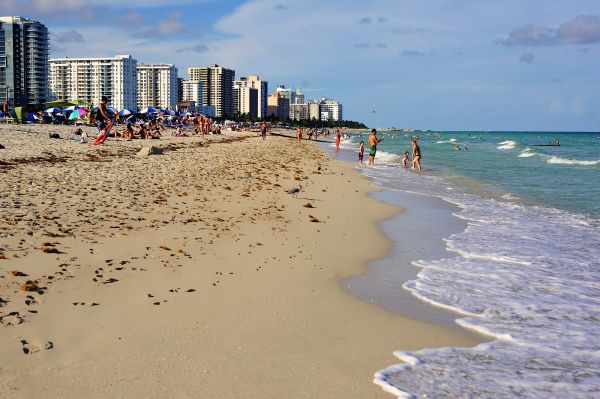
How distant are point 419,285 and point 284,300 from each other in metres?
1.69

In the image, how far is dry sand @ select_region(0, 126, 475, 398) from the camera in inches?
125

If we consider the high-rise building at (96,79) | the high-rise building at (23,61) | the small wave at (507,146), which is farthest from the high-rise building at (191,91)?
the small wave at (507,146)

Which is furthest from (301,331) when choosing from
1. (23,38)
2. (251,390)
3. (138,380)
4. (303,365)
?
(23,38)

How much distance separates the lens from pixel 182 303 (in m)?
4.51

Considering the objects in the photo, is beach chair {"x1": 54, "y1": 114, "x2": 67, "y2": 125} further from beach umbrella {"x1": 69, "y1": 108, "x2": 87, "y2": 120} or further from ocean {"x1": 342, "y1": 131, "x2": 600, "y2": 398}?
ocean {"x1": 342, "y1": 131, "x2": 600, "y2": 398}

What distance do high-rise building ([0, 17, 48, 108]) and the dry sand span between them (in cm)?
11997

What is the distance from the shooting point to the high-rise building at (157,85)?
171 m

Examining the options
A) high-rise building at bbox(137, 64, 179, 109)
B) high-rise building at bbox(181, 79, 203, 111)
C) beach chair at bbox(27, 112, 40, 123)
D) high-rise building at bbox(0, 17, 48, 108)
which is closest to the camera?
beach chair at bbox(27, 112, 40, 123)

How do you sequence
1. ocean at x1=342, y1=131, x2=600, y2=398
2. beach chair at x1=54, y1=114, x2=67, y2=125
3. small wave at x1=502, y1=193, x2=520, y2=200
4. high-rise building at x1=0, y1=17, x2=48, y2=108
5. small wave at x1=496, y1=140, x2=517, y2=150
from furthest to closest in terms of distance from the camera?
high-rise building at x1=0, y1=17, x2=48, y2=108, small wave at x1=496, y1=140, x2=517, y2=150, beach chair at x1=54, y1=114, x2=67, y2=125, small wave at x1=502, y1=193, x2=520, y2=200, ocean at x1=342, y1=131, x2=600, y2=398

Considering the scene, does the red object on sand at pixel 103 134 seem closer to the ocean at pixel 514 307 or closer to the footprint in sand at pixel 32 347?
the ocean at pixel 514 307

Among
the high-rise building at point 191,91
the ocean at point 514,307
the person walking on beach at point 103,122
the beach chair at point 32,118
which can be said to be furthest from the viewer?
the high-rise building at point 191,91

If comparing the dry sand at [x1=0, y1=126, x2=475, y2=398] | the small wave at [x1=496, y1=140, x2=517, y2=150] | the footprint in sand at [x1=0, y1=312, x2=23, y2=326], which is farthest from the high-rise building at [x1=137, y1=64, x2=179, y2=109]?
the footprint in sand at [x1=0, y1=312, x2=23, y2=326]

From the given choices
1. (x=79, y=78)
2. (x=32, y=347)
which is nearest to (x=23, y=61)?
(x=79, y=78)

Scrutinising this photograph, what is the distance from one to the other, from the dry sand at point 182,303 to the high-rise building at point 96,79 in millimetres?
151621
